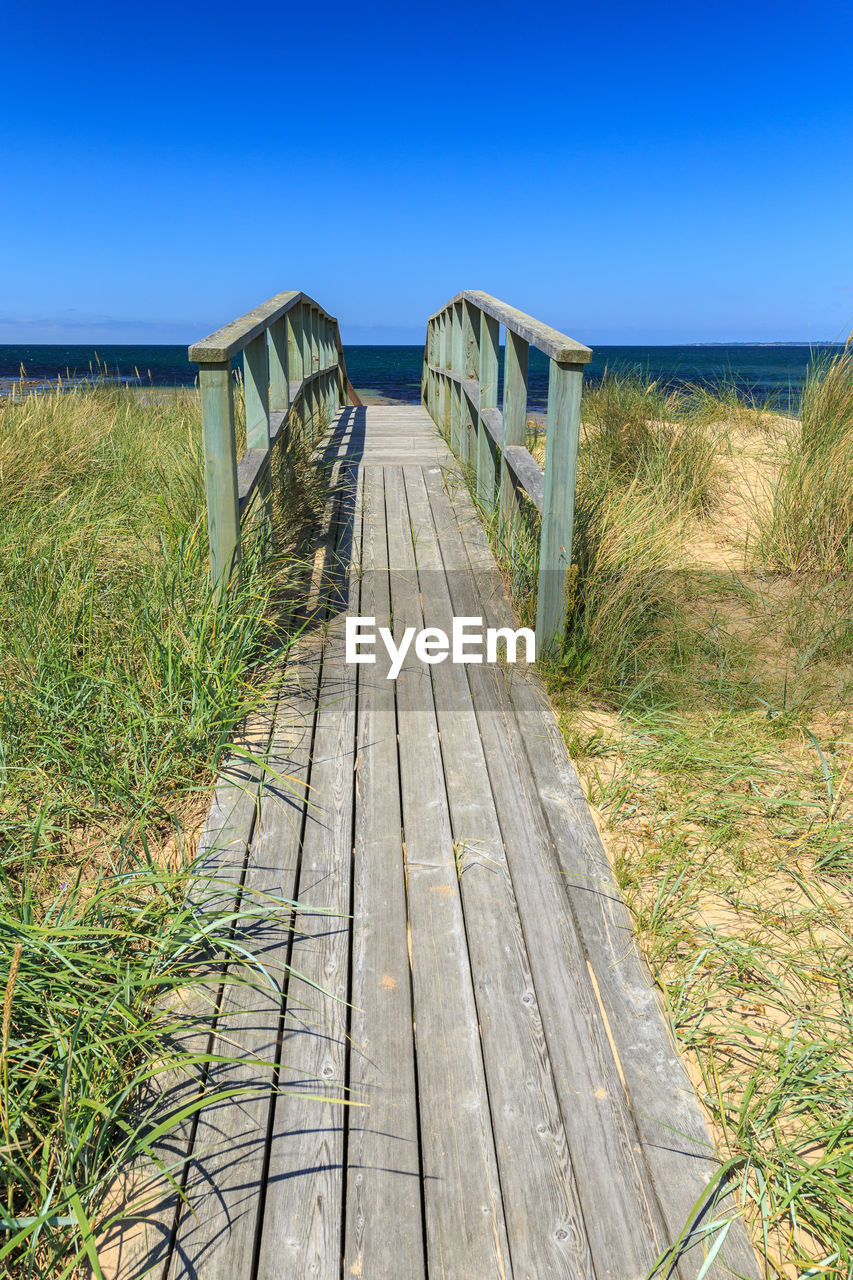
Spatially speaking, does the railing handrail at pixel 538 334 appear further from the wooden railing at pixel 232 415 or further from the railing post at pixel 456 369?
the railing post at pixel 456 369

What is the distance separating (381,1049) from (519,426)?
124 inches

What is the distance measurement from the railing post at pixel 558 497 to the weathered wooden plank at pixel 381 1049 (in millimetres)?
836

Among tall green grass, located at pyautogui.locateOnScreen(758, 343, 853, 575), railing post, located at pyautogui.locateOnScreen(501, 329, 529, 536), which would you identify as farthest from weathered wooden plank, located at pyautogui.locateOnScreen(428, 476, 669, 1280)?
tall green grass, located at pyautogui.locateOnScreen(758, 343, 853, 575)

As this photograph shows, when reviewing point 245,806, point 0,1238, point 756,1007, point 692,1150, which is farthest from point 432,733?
point 0,1238

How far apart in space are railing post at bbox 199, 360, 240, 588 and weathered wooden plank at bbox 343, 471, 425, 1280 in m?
0.89

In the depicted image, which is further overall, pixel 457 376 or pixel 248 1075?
pixel 457 376

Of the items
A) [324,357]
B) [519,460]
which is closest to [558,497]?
[519,460]

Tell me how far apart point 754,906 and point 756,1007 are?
1.13ft

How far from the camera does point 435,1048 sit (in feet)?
5.98

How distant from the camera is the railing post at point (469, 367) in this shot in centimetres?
616

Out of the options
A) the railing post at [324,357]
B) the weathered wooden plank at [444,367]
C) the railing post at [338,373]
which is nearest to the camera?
the weathered wooden plank at [444,367]

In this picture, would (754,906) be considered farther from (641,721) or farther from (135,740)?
(135,740)

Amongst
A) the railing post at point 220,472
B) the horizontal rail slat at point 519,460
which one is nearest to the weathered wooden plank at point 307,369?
the horizontal rail slat at point 519,460

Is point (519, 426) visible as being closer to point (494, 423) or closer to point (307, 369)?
point (494, 423)
